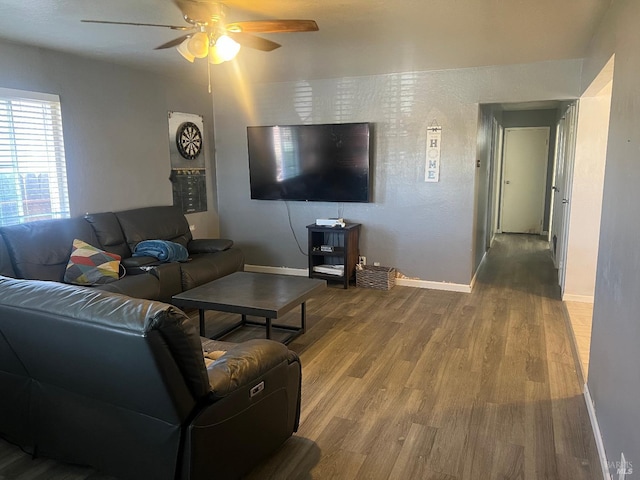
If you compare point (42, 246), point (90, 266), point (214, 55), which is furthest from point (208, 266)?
point (214, 55)

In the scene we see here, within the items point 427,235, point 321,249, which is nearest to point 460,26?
point 427,235

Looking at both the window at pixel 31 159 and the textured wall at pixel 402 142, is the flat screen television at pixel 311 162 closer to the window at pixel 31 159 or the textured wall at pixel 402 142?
the textured wall at pixel 402 142

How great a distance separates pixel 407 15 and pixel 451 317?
8.50 feet

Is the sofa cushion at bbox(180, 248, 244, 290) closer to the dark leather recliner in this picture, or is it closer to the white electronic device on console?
the white electronic device on console

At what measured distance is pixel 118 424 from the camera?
1.86 meters

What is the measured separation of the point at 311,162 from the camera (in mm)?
5516

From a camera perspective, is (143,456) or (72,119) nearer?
(143,456)

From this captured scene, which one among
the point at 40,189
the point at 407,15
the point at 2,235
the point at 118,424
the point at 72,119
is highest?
the point at 407,15

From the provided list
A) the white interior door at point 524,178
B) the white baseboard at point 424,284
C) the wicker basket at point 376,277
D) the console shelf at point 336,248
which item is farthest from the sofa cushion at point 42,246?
the white interior door at point 524,178

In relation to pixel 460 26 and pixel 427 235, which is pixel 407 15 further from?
pixel 427 235

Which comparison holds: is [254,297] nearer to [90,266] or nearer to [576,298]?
[90,266]

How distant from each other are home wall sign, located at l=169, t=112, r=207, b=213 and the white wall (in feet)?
13.7

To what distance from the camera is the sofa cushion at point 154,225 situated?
463cm

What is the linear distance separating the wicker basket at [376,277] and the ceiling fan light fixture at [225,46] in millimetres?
3029
